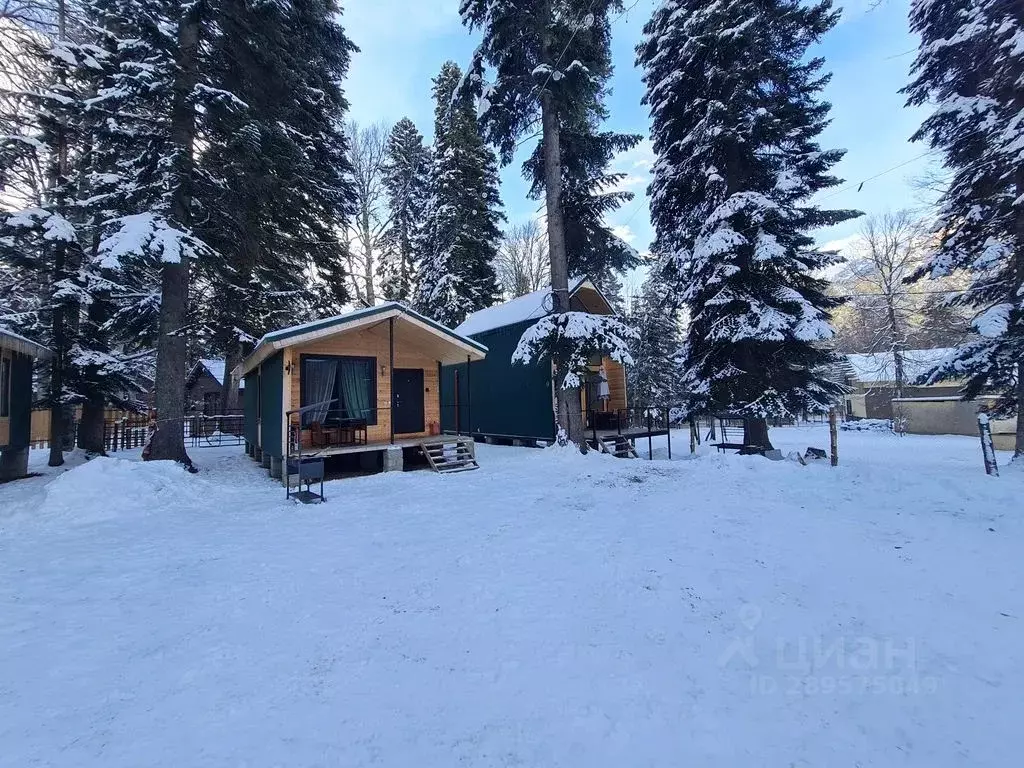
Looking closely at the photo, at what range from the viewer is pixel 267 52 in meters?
10.1

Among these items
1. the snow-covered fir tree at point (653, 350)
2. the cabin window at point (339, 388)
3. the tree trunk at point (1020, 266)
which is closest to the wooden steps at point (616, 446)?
the cabin window at point (339, 388)

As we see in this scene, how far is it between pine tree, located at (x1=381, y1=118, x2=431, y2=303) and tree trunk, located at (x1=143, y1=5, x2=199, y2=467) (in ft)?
49.7

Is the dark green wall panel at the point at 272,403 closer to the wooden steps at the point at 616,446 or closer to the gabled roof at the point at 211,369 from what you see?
the wooden steps at the point at 616,446

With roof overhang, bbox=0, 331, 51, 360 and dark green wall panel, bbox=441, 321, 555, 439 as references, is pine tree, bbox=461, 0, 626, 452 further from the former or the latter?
roof overhang, bbox=0, 331, 51, 360

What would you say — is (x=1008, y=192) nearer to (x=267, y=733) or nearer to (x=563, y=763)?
(x=563, y=763)

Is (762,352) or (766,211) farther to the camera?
(762,352)

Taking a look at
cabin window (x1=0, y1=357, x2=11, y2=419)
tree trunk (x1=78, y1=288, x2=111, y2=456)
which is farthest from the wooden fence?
cabin window (x1=0, y1=357, x2=11, y2=419)

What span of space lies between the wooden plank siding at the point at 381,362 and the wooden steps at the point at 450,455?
1351 millimetres

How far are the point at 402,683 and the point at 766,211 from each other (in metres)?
11.4

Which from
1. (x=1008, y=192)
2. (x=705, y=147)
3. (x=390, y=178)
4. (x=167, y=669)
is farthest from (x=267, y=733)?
(x=390, y=178)

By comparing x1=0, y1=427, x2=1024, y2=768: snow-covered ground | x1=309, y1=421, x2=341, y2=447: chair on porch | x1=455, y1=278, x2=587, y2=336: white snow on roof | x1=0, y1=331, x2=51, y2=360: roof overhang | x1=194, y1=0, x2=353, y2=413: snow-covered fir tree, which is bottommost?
x1=0, y1=427, x2=1024, y2=768: snow-covered ground

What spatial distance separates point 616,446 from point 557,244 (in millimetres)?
5895

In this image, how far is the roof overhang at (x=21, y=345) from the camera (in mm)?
9047

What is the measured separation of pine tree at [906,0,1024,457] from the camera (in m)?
8.79
